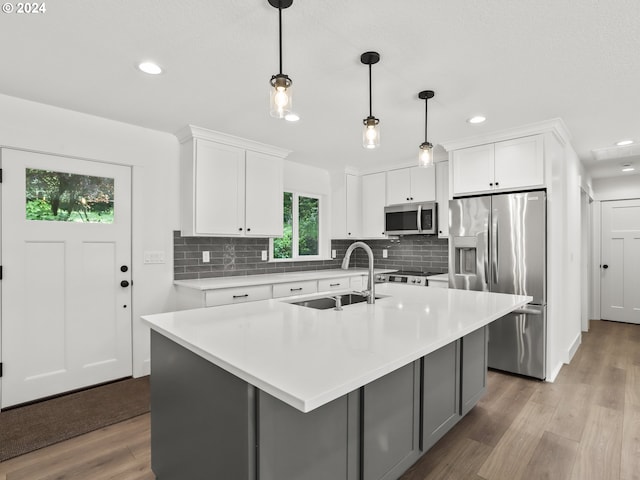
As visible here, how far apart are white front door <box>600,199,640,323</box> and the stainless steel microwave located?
3405mm

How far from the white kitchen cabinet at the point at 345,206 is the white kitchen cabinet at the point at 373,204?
0.34 feet

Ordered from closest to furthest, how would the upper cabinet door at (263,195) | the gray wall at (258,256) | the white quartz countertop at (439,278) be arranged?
the gray wall at (258,256)
the upper cabinet door at (263,195)
the white quartz countertop at (439,278)

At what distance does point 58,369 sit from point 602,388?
463 centimetres

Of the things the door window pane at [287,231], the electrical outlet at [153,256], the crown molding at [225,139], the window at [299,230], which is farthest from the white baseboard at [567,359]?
the electrical outlet at [153,256]

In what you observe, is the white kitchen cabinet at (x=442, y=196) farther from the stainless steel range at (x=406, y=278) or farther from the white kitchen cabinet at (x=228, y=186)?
the white kitchen cabinet at (x=228, y=186)

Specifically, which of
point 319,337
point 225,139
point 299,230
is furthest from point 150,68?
point 299,230

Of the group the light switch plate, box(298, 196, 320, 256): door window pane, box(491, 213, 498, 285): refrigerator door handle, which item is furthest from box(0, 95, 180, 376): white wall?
box(491, 213, 498, 285): refrigerator door handle

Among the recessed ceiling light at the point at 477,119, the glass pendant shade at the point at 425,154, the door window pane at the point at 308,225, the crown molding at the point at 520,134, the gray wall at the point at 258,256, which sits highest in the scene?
the recessed ceiling light at the point at 477,119

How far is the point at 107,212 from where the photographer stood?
3145 millimetres

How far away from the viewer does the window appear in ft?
15.3

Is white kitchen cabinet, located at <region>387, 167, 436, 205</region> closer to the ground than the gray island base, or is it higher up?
higher up

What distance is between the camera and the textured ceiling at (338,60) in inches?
64.9

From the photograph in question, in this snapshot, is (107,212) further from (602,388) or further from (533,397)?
(602,388)

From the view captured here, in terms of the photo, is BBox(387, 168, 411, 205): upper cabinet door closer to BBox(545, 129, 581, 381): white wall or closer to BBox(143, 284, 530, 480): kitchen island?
BBox(545, 129, 581, 381): white wall
